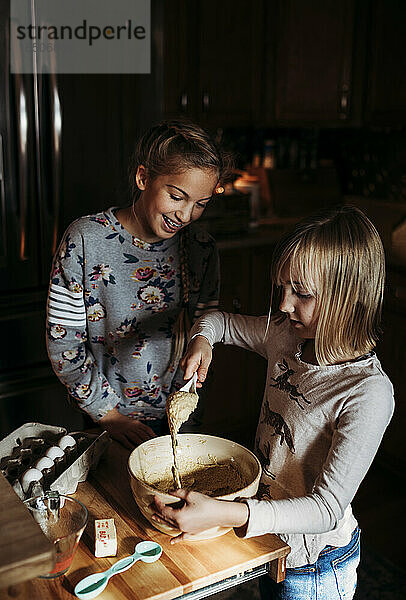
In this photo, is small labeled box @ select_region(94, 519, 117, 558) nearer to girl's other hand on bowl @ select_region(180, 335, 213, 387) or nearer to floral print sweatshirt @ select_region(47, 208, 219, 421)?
girl's other hand on bowl @ select_region(180, 335, 213, 387)

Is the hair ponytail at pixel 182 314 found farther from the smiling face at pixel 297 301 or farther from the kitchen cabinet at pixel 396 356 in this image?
the kitchen cabinet at pixel 396 356

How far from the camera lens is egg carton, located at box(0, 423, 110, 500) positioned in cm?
109

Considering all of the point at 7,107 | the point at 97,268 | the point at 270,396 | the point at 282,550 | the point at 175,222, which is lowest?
the point at 282,550

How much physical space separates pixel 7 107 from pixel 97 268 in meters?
0.87

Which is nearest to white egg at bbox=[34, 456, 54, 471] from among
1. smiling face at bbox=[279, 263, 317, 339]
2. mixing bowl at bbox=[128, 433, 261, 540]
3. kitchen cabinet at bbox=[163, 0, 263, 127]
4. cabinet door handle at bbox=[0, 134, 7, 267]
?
mixing bowl at bbox=[128, 433, 261, 540]

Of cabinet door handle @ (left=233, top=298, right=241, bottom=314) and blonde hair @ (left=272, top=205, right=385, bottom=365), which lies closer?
blonde hair @ (left=272, top=205, right=385, bottom=365)

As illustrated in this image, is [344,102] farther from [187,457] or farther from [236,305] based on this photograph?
[187,457]

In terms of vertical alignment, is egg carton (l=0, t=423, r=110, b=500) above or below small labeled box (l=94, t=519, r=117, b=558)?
above

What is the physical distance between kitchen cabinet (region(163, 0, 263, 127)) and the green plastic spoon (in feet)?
6.65

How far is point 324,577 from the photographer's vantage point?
45.9 inches

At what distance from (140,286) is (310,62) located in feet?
6.26

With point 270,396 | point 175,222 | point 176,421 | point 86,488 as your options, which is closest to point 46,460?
point 86,488

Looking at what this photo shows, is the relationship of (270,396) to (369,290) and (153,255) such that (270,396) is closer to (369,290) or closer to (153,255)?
(369,290)

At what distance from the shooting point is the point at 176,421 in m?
1.12
